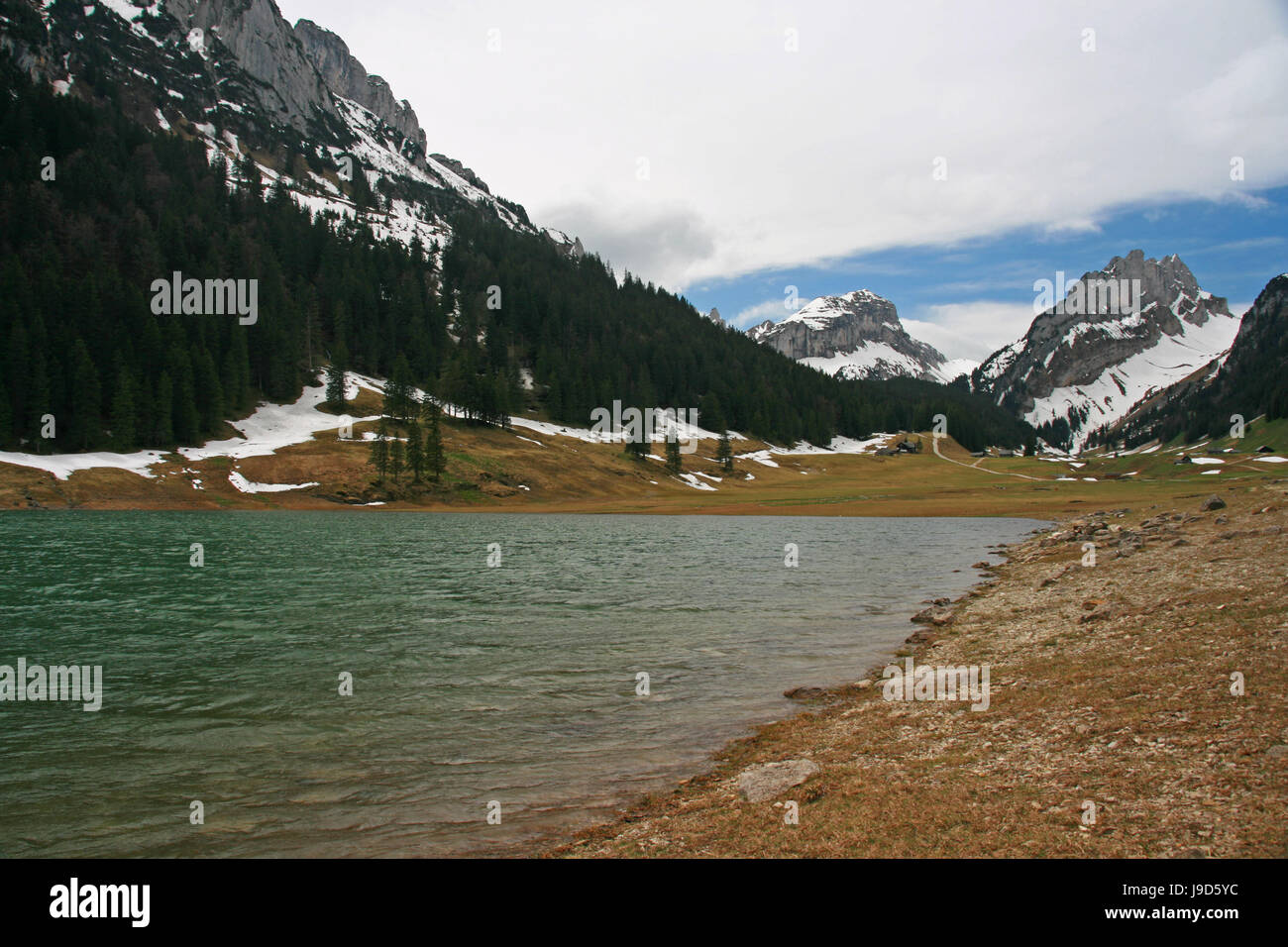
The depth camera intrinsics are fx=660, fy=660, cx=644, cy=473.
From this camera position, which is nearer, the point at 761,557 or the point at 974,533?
the point at 761,557

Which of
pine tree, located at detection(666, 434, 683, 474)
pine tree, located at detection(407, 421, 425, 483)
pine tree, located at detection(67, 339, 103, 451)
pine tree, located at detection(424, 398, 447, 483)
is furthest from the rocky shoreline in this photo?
pine tree, located at detection(666, 434, 683, 474)

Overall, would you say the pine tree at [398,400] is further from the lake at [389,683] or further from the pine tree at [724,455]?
the lake at [389,683]

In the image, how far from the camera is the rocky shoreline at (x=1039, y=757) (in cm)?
777

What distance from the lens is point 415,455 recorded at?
10512 cm

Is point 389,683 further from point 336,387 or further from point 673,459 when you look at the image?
point 336,387

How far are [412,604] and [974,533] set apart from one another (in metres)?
55.8

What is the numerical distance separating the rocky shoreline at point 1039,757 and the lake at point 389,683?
174 cm

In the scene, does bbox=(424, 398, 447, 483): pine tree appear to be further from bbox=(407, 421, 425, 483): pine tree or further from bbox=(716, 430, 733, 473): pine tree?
bbox=(716, 430, 733, 473): pine tree

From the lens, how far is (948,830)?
8.16 metres

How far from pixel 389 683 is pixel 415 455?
3644 inches

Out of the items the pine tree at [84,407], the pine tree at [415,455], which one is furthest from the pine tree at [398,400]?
the pine tree at [84,407]

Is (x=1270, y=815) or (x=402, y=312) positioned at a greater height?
(x=402, y=312)
